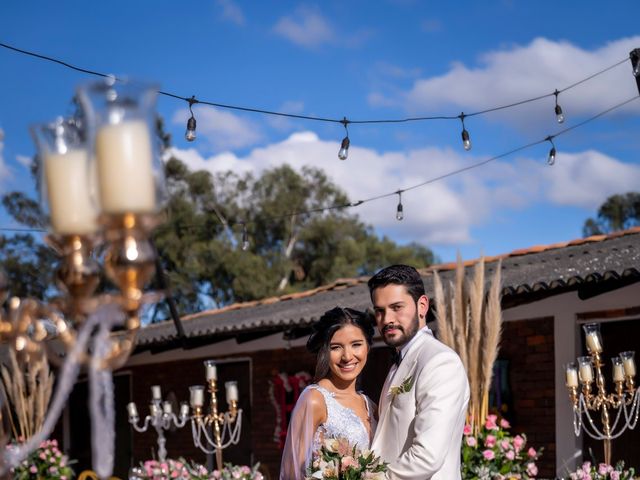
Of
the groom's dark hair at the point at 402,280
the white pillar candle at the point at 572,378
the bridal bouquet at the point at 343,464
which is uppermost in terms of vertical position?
the groom's dark hair at the point at 402,280

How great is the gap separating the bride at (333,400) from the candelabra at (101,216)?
7.31 feet

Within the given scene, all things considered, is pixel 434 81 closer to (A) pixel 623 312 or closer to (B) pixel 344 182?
(B) pixel 344 182

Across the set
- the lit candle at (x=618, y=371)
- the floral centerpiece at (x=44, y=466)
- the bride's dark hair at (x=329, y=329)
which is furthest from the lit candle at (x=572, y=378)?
the floral centerpiece at (x=44, y=466)

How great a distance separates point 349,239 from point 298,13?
15493mm

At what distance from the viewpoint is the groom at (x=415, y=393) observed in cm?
325

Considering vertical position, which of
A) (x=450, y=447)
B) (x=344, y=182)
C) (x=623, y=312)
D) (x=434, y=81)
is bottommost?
(x=450, y=447)

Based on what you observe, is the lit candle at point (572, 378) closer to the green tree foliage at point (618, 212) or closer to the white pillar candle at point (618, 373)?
the white pillar candle at point (618, 373)

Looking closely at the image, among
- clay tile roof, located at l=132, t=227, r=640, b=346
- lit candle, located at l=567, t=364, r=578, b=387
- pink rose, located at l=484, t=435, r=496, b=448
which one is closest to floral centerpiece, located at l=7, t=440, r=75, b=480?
clay tile roof, located at l=132, t=227, r=640, b=346

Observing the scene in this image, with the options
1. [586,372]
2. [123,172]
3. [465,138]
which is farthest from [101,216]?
[465,138]

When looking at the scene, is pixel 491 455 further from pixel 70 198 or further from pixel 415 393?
pixel 70 198

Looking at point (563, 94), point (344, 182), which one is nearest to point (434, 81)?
point (344, 182)

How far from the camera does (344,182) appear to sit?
30359 mm

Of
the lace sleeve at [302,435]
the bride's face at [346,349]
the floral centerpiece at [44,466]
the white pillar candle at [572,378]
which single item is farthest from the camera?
the floral centerpiece at [44,466]

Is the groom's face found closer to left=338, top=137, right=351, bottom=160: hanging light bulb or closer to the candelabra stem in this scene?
left=338, top=137, right=351, bottom=160: hanging light bulb
